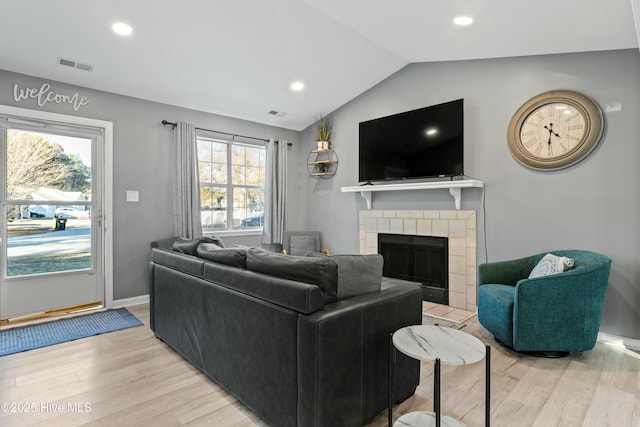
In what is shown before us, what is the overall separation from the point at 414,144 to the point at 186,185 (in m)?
2.93

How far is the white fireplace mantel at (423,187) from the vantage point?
376cm

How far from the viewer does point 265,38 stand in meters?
3.41

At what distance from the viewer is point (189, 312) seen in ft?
8.09

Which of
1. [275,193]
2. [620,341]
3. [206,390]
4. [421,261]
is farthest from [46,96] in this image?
[620,341]

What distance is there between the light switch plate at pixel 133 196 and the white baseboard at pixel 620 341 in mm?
4948

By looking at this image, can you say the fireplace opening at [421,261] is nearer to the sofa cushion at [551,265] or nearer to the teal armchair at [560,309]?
the sofa cushion at [551,265]

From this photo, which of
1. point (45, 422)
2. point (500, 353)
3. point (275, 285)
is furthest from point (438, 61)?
point (45, 422)

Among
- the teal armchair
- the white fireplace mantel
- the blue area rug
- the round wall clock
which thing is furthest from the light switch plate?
the round wall clock

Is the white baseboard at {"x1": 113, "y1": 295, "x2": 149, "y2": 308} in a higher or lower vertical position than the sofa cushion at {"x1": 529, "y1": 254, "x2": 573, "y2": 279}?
lower

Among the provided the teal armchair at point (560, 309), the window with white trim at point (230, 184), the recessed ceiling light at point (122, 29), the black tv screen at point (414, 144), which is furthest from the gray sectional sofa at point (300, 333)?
the window with white trim at point (230, 184)

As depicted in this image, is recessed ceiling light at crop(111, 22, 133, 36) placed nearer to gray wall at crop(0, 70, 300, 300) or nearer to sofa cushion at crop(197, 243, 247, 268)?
gray wall at crop(0, 70, 300, 300)

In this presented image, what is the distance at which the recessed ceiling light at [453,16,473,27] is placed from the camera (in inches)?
114

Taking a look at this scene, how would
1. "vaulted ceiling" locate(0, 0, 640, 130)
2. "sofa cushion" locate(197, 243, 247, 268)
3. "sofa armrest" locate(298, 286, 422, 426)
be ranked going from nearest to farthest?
1. "sofa armrest" locate(298, 286, 422, 426)
2. "sofa cushion" locate(197, 243, 247, 268)
3. "vaulted ceiling" locate(0, 0, 640, 130)

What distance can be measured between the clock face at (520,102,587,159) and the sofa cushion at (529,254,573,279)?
1.02 m
